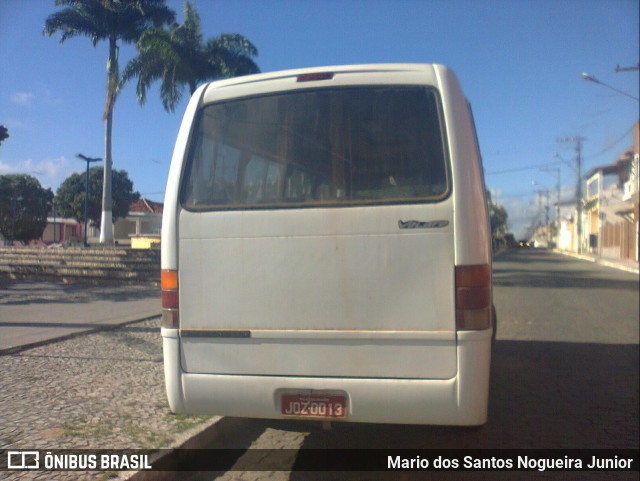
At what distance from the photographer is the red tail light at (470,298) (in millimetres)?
3283

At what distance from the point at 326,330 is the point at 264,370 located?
0.47 metres

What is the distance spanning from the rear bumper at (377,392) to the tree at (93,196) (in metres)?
32.4

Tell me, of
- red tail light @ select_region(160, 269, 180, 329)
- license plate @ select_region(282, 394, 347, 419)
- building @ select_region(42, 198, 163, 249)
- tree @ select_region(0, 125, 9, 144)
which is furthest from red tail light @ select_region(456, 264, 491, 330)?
building @ select_region(42, 198, 163, 249)

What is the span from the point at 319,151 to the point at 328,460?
7.62 feet

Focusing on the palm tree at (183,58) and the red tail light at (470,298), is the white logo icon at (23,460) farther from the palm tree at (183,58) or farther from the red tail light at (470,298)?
the palm tree at (183,58)

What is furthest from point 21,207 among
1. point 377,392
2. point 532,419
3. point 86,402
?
point 377,392

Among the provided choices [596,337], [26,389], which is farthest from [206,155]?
[596,337]

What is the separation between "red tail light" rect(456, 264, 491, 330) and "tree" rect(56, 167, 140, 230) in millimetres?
33221

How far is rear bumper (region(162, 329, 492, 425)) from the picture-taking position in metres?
3.30

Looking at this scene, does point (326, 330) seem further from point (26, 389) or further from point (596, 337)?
point (596, 337)

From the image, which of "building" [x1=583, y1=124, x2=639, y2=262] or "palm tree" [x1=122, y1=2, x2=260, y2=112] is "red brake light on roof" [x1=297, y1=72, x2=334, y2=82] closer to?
"palm tree" [x1=122, y1=2, x2=260, y2=112]

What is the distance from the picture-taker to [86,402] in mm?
4926

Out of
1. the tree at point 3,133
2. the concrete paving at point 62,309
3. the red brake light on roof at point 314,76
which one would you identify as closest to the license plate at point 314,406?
the red brake light on roof at point 314,76

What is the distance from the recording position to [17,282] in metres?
15.0
